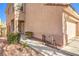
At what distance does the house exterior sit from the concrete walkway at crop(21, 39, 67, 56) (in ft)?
0.28

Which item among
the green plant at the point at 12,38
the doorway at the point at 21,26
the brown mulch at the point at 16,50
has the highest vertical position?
the doorway at the point at 21,26

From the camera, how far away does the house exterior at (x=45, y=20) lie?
2520 mm

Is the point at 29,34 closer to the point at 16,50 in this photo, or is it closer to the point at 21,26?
the point at 21,26

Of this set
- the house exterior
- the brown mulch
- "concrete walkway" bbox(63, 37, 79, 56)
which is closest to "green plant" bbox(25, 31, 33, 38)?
the house exterior

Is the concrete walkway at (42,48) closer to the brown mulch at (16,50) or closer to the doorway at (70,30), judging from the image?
the brown mulch at (16,50)

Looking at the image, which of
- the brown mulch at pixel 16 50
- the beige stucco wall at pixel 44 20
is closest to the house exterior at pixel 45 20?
the beige stucco wall at pixel 44 20

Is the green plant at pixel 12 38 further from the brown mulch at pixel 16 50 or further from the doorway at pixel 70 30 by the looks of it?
the doorway at pixel 70 30

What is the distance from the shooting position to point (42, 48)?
2.58 meters

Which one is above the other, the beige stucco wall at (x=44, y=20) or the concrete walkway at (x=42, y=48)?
the beige stucco wall at (x=44, y=20)

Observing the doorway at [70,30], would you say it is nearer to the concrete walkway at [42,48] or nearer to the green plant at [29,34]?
the concrete walkway at [42,48]

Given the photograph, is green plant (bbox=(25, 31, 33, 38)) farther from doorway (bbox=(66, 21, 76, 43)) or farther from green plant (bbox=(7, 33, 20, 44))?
doorway (bbox=(66, 21, 76, 43))

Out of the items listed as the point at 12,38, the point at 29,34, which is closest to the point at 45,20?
the point at 29,34

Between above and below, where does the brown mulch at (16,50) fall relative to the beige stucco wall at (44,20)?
below

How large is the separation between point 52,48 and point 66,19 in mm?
410
